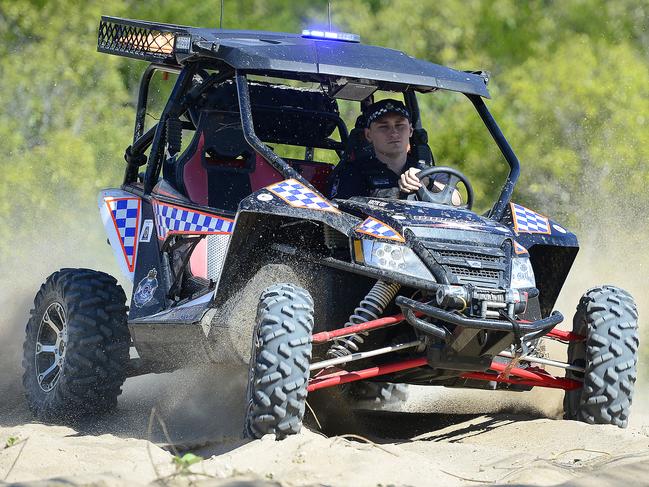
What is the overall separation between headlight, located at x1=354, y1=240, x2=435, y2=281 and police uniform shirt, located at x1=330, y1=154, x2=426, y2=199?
1107 mm

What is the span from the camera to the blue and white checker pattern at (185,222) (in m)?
7.13

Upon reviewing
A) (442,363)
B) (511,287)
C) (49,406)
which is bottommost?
(49,406)

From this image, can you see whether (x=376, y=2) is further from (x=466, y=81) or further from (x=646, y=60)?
(x=466, y=81)

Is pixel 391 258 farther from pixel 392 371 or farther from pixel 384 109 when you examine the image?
pixel 384 109

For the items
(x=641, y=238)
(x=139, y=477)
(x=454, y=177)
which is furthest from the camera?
(x=641, y=238)

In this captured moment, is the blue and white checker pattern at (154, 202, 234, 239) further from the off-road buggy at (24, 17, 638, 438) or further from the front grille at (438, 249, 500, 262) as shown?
the front grille at (438, 249, 500, 262)

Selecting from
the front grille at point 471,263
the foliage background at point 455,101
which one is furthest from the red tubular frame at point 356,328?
the foliage background at point 455,101

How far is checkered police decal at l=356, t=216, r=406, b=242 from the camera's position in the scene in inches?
253

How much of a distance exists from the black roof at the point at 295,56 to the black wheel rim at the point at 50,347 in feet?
5.70

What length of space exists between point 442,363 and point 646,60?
13137 millimetres

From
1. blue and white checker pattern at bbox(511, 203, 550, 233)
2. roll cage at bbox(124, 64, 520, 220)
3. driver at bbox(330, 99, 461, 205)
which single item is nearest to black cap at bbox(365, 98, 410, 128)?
driver at bbox(330, 99, 461, 205)

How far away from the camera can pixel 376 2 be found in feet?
69.9

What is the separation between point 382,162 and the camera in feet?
25.4

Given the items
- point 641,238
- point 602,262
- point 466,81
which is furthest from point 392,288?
point 641,238
